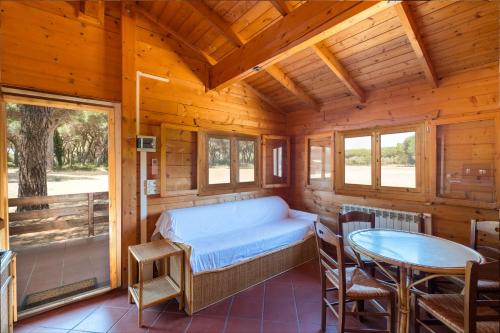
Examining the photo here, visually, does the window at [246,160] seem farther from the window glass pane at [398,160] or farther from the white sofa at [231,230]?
the window glass pane at [398,160]

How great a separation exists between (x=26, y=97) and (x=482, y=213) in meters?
4.57

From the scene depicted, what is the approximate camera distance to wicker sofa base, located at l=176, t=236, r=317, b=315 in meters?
2.15

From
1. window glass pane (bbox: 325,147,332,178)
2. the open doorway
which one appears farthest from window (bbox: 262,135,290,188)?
the open doorway

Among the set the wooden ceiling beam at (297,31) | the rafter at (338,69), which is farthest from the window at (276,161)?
the wooden ceiling beam at (297,31)

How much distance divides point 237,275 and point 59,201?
139 inches

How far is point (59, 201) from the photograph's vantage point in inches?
155

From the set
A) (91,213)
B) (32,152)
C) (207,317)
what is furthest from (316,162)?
(32,152)

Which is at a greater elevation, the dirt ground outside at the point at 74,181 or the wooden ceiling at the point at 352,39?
the wooden ceiling at the point at 352,39

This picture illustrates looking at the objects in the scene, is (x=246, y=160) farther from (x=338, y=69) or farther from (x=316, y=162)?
(x=338, y=69)

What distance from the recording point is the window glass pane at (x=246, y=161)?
3.68 meters

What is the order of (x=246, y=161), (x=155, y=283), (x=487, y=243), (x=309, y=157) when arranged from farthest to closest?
1. (x=309, y=157)
2. (x=246, y=161)
3. (x=155, y=283)
4. (x=487, y=243)

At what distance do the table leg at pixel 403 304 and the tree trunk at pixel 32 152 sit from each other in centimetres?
520

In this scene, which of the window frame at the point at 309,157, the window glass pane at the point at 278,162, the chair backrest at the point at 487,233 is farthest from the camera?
the window glass pane at the point at 278,162

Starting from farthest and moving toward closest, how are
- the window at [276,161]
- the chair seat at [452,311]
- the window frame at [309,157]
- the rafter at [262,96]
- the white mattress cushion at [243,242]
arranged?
1. the window at [276,161]
2. the rafter at [262,96]
3. the window frame at [309,157]
4. the white mattress cushion at [243,242]
5. the chair seat at [452,311]
